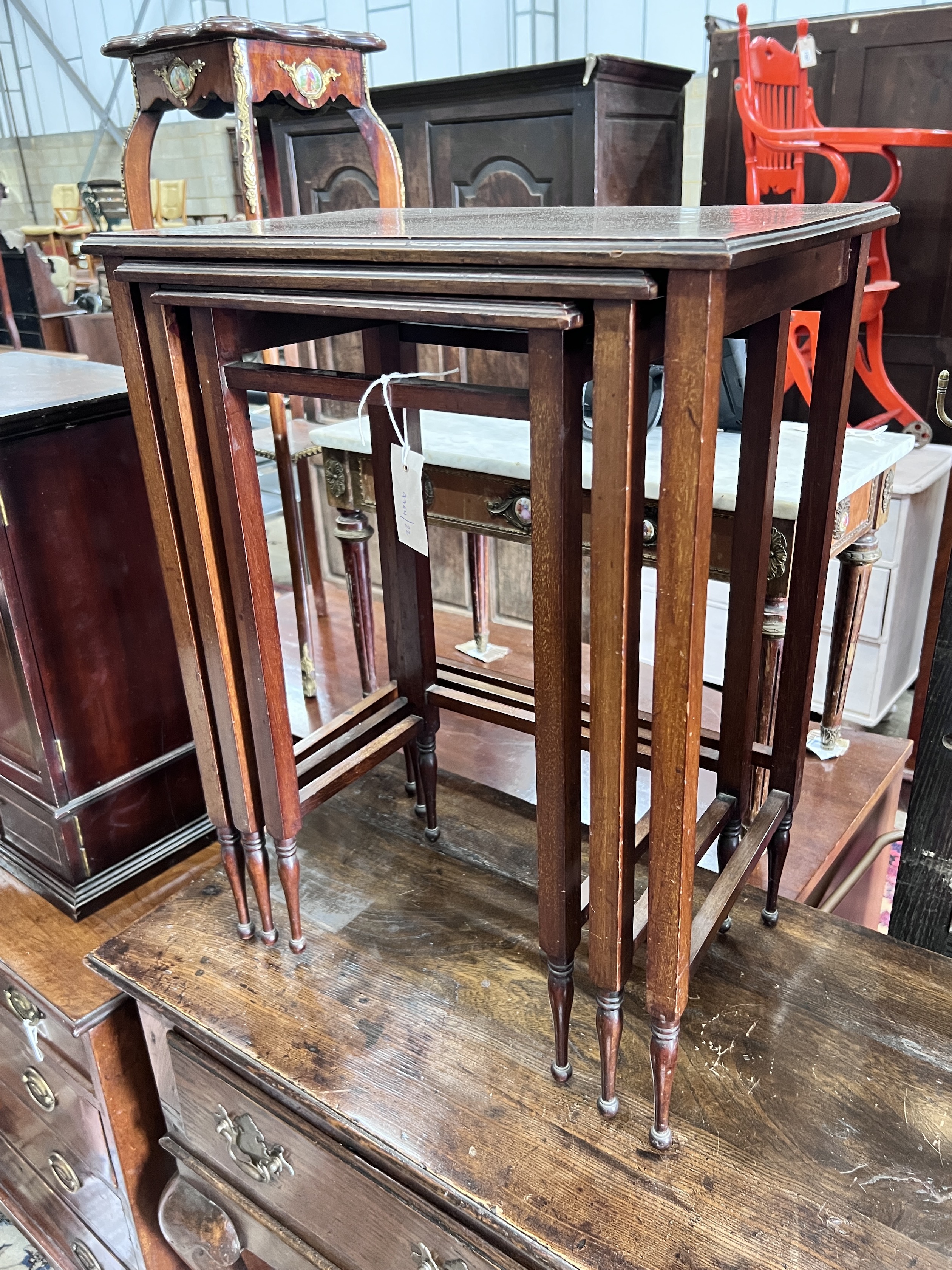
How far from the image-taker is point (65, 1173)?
1.30 metres

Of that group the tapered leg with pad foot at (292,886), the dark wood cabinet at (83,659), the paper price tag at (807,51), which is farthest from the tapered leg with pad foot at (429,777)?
the paper price tag at (807,51)

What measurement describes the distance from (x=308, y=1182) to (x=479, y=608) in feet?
4.13

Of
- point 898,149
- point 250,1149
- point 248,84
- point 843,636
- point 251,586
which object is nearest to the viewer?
point 251,586

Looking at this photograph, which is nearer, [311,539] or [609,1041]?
[609,1041]

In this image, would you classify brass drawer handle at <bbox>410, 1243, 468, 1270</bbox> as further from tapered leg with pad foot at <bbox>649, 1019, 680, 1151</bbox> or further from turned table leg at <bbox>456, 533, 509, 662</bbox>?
turned table leg at <bbox>456, 533, 509, 662</bbox>

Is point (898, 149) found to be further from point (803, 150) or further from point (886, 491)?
point (886, 491)

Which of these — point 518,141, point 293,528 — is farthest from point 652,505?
point 518,141

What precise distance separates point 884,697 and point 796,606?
1.63 metres

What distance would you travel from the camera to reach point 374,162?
1.63m

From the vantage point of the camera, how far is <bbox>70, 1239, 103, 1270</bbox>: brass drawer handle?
52.5 inches

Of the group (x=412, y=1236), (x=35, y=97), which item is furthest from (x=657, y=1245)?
(x=35, y=97)

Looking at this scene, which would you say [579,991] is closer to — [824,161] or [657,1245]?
[657,1245]

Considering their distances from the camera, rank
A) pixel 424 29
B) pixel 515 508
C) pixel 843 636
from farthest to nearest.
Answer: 1. pixel 424 29
2. pixel 843 636
3. pixel 515 508

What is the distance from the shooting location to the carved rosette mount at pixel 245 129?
4.52ft
